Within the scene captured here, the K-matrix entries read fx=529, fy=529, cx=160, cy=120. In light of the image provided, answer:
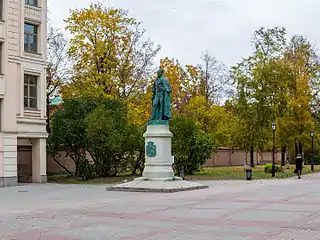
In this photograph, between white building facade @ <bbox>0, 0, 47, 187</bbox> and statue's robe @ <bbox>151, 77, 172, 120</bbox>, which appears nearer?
statue's robe @ <bbox>151, 77, 172, 120</bbox>

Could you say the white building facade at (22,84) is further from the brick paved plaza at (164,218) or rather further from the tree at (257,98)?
the tree at (257,98)

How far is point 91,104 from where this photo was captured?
3566 cm

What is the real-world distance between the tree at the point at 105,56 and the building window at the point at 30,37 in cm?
870

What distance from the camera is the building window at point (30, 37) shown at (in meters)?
32.3

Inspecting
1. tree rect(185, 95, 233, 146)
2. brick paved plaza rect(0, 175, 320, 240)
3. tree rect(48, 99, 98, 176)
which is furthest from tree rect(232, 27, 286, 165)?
brick paved plaza rect(0, 175, 320, 240)

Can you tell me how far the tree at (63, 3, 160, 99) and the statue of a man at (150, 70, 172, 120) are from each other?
15.3 meters

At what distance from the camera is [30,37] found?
1286 inches

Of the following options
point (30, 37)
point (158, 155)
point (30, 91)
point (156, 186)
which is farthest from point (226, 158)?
point (156, 186)

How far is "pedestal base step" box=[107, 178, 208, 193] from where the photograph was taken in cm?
2375

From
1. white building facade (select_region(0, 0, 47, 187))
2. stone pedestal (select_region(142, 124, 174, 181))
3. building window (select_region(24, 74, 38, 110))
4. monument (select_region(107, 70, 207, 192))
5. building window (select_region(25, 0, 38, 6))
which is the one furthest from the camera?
building window (select_region(25, 0, 38, 6))

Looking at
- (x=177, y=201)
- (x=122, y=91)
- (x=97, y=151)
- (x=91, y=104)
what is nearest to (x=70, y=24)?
(x=122, y=91)

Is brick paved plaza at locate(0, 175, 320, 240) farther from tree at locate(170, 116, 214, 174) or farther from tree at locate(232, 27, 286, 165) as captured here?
tree at locate(232, 27, 286, 165)

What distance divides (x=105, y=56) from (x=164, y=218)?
2950cm

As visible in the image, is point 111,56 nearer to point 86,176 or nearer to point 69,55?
point 69,55
